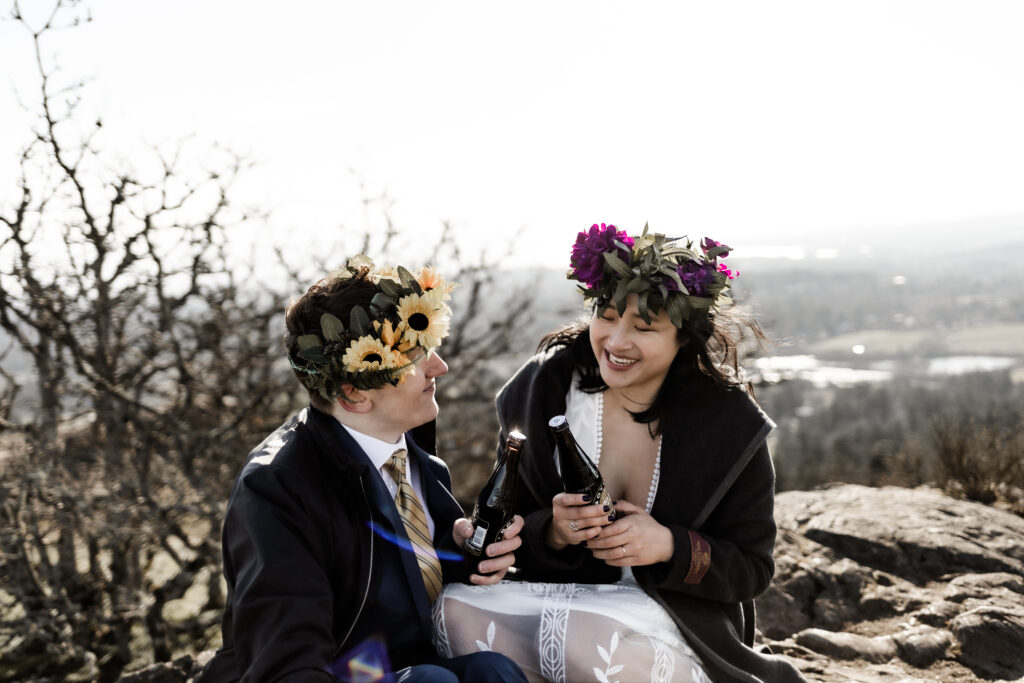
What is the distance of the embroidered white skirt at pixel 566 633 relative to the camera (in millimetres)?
2803

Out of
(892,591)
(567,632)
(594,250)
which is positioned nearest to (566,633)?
(567,632)

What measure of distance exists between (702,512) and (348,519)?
1560mm

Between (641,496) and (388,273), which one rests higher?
(388,273)

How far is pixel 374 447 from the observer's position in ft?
9.57

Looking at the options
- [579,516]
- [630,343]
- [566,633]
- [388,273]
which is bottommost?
[566,633]

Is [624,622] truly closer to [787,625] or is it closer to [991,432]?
[787,625]

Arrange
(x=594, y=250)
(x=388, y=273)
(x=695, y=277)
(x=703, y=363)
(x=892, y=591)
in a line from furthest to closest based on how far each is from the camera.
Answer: (x=892, y=591) → (x=703, y=363) → (x=594, y=250) → (x=695, y=277) → (x=388, y=273)

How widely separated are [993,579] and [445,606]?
4.13 metres

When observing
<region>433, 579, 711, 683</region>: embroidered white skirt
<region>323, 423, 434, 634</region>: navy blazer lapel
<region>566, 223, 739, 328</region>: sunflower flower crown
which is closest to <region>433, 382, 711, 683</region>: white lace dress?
<region>433, 579, 711, 683</region>: embroidered white skirt

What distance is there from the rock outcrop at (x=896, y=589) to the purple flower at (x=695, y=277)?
2080 millimetres

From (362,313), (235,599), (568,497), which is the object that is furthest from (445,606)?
(362,313)

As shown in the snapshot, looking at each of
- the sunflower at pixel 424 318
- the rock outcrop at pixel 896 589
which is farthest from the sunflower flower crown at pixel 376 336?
the rock outcrop at pixel 896 589

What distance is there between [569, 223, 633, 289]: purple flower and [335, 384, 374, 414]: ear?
3.76ft

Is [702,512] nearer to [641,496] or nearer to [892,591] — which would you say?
[641,496]
